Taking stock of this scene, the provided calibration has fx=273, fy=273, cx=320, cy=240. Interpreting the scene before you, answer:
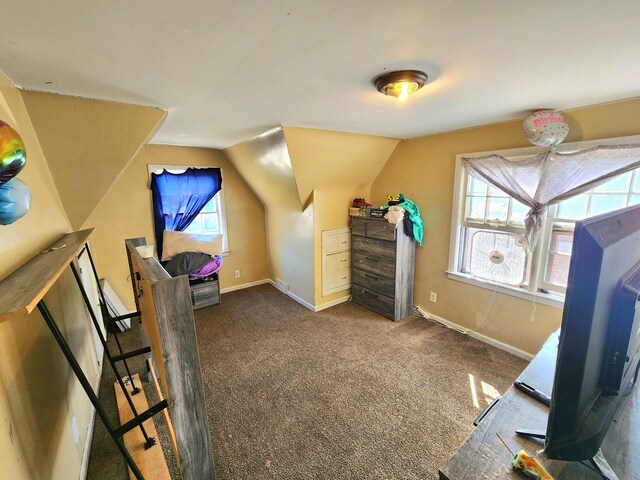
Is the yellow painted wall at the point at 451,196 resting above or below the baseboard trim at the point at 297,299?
above

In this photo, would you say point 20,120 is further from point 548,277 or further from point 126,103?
point 548,277

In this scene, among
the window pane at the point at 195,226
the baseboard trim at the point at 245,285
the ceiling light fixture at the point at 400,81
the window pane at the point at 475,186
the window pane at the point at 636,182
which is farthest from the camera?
the baseboard trim at the point at 245,285

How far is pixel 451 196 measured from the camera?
2.90 metres

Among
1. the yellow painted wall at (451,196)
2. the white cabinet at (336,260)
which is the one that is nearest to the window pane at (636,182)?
the yellow painted wall at (451,196)

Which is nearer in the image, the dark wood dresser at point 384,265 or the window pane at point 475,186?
the window pane at point 475,186

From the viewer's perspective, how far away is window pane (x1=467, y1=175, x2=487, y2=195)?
2.71 metres

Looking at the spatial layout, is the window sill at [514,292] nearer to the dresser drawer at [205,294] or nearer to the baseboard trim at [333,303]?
the baseboard trim at [333,303]

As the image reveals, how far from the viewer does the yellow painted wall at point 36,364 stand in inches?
36.8

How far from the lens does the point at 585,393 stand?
0.68 m

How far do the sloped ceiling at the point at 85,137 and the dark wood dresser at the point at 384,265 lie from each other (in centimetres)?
239

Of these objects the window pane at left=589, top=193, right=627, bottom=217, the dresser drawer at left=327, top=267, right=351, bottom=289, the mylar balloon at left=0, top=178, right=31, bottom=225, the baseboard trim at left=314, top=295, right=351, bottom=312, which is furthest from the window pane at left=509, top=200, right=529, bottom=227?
the mylar balloon at left=0, top=178, right=31, bottom=225

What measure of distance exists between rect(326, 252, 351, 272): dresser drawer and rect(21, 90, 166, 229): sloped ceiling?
240 cm

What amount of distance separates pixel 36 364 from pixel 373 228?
9.63 ft

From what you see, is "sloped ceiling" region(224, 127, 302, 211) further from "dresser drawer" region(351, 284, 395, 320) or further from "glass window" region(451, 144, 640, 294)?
"glass window" region(451, 144, 640, 294)
